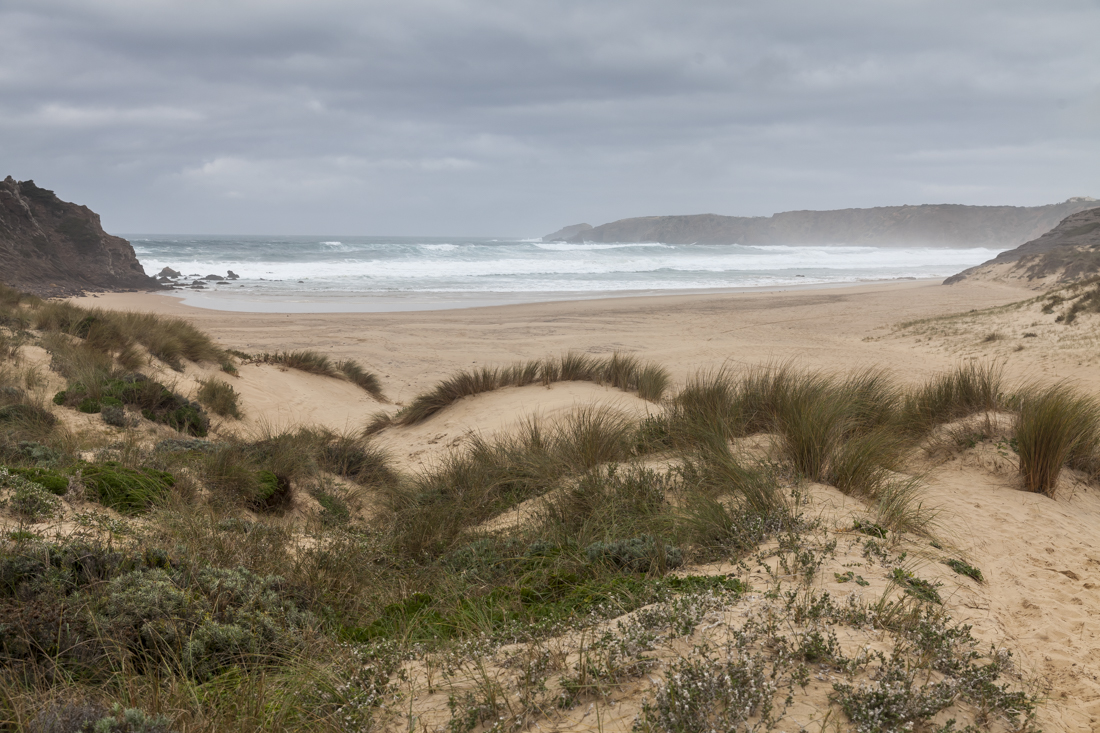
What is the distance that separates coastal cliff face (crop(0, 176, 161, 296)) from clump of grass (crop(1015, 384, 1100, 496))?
30.7 metres

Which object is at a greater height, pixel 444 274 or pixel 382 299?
pixel 444 274

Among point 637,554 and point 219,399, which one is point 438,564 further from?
point 219,399

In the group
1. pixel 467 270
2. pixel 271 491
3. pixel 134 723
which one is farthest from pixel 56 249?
pixel 134 723

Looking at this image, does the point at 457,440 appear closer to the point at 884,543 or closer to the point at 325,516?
the point at 325,516

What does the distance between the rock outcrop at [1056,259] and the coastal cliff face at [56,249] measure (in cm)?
4084

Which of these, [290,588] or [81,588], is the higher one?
[81,588]

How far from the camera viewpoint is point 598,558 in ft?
11.7

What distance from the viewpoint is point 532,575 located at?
3.46 m

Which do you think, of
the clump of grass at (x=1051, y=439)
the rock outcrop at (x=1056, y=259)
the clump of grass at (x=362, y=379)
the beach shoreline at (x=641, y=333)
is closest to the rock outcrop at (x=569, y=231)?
the rock outcrop at (x=1056, y=259)

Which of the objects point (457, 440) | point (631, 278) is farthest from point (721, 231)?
point (457, 440)

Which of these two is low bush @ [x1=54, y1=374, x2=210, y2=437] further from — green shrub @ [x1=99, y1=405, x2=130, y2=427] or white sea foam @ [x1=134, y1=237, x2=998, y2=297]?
white sea foam @ [x1=134, y1=237, x2=998, y2=297]

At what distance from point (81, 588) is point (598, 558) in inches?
94.1

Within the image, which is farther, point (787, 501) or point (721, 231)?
point (721, 231)

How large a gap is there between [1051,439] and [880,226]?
136962mm
